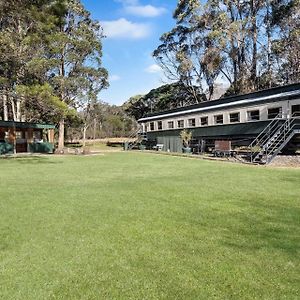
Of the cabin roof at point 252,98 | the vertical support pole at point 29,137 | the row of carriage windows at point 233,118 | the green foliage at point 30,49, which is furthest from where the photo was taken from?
the vertical support pole at point 29,137

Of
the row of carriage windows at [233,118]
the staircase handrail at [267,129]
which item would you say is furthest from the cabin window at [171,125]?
the staircase handrail at [267,129]

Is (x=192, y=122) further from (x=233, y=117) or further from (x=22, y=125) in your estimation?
(x=22, y=125)

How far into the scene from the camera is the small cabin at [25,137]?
28.1 m

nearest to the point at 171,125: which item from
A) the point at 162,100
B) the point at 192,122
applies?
the point at 192,122

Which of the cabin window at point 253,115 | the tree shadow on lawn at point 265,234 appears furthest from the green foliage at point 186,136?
the tree shadow on lawn at point 265,234

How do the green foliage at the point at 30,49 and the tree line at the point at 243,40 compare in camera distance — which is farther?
the tree line at the point at 243,40

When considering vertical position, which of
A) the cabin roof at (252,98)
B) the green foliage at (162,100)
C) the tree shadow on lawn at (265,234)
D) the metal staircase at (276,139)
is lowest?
the tree shadow on lawn at (265,234)

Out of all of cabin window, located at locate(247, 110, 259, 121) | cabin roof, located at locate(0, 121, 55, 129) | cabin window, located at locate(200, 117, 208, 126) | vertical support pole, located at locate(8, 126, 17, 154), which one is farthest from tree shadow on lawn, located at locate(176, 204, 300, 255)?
vertical support pole, located at locate(8, 126, 17, 154)

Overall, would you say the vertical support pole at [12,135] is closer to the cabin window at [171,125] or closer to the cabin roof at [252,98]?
the cabin window at [171,125]

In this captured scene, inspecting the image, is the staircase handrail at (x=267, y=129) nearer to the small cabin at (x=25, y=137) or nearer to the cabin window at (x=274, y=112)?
the cabin window at (x=274, y=112)

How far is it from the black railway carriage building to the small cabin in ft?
34.4

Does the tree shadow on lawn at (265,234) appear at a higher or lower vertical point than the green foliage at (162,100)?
lower

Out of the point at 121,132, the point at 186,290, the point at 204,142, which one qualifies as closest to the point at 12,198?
the point at 186,290

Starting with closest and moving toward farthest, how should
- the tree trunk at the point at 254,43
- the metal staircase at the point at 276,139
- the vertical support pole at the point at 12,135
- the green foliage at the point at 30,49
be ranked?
the green foliage at the point at 30,49
the metal staircase at the point at 276,139
the vertical support pole at the point at 12,135
the tree trunk at the point at 254,43
